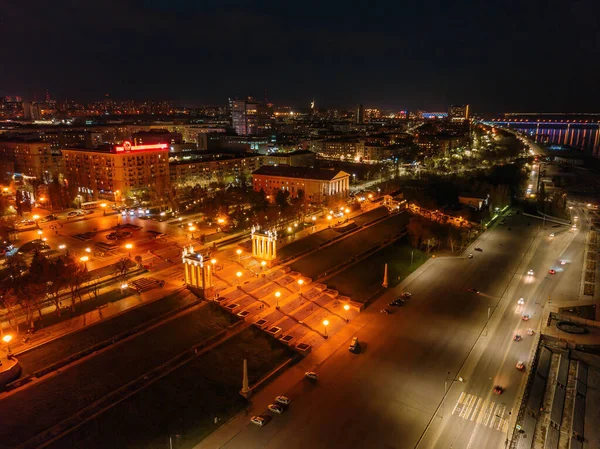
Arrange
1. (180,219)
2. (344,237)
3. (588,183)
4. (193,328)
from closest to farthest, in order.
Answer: (193,328) → (344,237) → (180,219) → (588,183)

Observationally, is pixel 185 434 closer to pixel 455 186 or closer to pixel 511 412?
pixel 511 412

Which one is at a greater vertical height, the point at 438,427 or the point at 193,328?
the point at 193,328

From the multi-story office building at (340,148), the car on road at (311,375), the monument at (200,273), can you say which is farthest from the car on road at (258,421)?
the multi-story office building at (340,148)

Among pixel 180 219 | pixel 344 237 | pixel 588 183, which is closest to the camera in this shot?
pixel 344 237

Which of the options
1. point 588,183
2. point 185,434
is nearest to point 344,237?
point 185,434

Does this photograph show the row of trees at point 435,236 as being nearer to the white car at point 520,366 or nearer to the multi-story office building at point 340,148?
the white car at point 520,366

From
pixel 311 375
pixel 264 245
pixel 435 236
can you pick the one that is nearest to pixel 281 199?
pixel 435 236

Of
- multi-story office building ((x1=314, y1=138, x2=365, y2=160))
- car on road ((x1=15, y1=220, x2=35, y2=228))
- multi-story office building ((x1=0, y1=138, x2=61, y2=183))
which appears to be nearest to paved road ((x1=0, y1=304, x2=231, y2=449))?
car on road ((x1=15, y1=220, x2=35, y2=228))

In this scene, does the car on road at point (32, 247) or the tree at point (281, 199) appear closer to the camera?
the car on road at point (32, 247)
